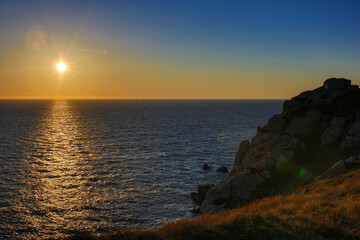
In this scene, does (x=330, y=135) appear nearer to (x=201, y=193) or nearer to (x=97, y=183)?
(x=201, y=193)

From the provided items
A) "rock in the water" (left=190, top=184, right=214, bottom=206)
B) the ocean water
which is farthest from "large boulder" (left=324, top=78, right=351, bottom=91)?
"rock in the water" (left=190, top=184, right=214, bottom=206)

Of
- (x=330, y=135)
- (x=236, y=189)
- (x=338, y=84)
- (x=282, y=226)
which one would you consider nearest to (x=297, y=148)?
(x=330, y=135)

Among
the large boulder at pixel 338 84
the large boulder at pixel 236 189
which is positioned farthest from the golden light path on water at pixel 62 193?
the large boulder at pixel 338 84

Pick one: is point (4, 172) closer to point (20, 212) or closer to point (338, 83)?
point (20, 212)

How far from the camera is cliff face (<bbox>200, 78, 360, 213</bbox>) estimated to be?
23.9 m

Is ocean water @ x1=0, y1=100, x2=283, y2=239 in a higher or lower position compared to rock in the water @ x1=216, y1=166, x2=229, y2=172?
lower

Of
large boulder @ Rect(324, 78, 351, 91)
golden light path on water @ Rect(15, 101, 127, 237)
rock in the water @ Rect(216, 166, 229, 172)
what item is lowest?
golden light path on water @ Rect(15, 101, 127, 237)

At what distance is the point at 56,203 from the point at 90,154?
2693 cm

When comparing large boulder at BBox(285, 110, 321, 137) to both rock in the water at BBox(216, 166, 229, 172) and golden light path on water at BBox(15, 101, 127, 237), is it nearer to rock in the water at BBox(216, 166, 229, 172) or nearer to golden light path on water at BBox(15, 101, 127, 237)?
rock in the water at BBox(216, 166, 229, 172)

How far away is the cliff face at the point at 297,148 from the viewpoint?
23.9 meters

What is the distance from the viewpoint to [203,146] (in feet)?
230

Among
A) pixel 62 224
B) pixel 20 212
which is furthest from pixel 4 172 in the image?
pixel 62 224

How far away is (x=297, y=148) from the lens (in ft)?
89.5

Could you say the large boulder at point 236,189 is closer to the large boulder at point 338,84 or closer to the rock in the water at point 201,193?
the rock in the water at point 201,193
